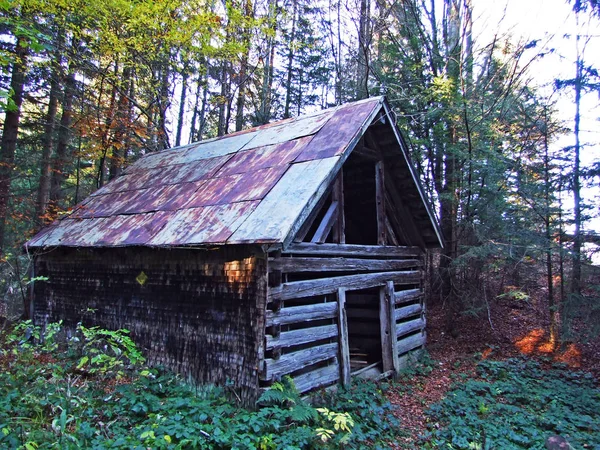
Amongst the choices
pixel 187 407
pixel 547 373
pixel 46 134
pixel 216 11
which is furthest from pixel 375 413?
pixel 216 11

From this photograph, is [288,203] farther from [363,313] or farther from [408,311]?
[408,311]

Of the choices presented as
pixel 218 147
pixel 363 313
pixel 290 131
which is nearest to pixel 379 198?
pixel 290 131

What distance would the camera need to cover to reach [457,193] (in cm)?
1219

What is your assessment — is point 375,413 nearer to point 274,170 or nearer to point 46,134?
point 274,170

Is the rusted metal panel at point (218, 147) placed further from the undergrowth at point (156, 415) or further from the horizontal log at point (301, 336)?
the undergrowth at point (156, 415)

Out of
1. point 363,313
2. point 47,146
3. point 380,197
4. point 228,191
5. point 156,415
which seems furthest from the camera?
point 47,146

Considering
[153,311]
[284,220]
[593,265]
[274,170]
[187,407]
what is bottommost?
[187,407]

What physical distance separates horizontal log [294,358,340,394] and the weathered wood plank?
102 inches

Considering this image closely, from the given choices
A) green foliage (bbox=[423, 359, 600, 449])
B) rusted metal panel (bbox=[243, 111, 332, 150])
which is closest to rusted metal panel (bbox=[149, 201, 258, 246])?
rusted metal panel (bbox=[243, 111, 332, 150])

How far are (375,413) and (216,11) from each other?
47.4ft

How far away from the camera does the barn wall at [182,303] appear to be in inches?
236

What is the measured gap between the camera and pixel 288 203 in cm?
590

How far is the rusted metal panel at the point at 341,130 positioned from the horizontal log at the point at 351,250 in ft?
5.17

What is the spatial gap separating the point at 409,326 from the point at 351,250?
3.27 meters
